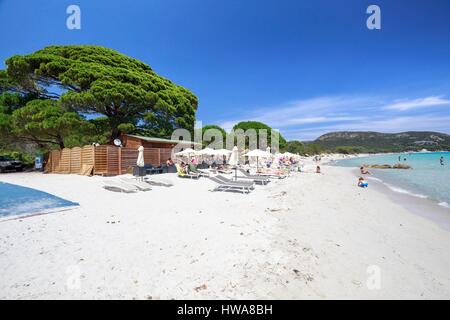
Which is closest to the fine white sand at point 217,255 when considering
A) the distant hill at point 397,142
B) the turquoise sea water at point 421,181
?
the turquoise sea water at point 421,181

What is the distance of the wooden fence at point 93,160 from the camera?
555 inches

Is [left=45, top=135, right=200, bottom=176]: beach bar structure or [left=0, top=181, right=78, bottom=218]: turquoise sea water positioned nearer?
[left=0, top=181, right=78, bottom=218]: turquoise sea water

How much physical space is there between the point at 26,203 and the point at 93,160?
8.10 m

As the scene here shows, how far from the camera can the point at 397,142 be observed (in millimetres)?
138625

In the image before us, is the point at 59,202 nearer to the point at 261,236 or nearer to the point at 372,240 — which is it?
the point at 261,236

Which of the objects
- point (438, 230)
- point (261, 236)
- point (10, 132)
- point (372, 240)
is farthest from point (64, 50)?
point (438, 230)

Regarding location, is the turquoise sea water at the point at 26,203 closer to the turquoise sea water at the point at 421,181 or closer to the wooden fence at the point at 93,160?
the wooden fence at the point at 93,160

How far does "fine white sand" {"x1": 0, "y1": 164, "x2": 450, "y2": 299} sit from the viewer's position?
2.82 metres

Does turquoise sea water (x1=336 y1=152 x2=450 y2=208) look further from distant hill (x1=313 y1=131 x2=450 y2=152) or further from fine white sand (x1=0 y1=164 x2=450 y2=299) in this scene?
distant hill (x1=313 y1=131 x2=450 y2=152)

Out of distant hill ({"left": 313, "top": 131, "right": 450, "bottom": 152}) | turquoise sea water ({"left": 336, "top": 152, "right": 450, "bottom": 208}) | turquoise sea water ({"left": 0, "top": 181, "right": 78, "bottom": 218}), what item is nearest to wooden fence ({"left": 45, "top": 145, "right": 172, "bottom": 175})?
turquoise sea water ({"left": 0, "top": 181, "right": 78, "bottom": 218})

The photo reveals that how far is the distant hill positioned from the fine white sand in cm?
13807

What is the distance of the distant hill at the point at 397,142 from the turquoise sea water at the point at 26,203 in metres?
140

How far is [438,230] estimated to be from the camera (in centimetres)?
608

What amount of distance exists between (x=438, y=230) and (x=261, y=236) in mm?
5266
